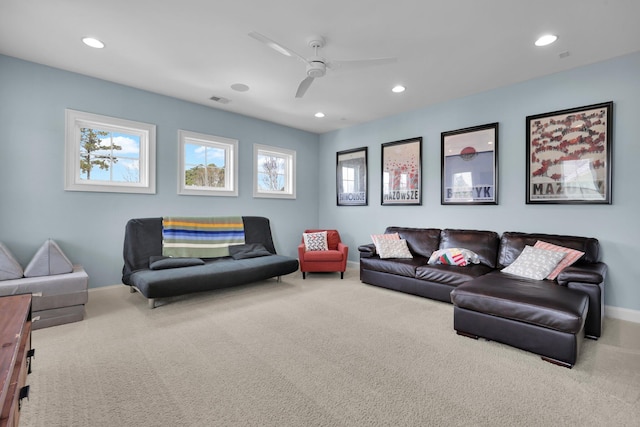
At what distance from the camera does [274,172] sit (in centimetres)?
612

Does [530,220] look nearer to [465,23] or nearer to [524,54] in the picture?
[524,54]

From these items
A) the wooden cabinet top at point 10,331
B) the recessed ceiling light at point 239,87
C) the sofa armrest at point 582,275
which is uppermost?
the recessed ceiling light at point 239,87

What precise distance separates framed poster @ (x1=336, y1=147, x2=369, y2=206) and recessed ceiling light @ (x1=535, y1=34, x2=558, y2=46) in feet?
10.4

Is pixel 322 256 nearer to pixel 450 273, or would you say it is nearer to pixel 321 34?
pixel 450 273

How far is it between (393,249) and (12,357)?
4112 millimetres

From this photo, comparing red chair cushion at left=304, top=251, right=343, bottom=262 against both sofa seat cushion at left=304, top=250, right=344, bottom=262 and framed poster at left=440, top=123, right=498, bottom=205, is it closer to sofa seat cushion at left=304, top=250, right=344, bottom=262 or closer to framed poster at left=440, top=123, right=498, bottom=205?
sofa seat cushion at left=304, top=250, right=344, bottom=262

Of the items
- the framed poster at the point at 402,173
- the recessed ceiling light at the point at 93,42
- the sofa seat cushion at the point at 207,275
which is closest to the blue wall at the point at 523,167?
the framed poster at the point at 402,173

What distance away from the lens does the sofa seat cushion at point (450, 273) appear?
11.6 feet

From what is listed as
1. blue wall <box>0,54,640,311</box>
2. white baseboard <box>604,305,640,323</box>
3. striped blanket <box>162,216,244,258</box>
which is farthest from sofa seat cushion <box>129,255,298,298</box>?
white baseboard <box>604,305,640,323</box>

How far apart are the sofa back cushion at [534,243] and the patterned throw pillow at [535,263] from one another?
29 cm

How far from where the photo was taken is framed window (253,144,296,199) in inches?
224

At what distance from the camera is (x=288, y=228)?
6.18 meters

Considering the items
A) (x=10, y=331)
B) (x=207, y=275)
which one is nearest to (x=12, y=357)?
(x=10, y=331)

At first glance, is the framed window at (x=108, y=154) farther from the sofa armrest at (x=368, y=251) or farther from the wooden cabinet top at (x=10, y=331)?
the sofa armrest at (x=368, y=251)
